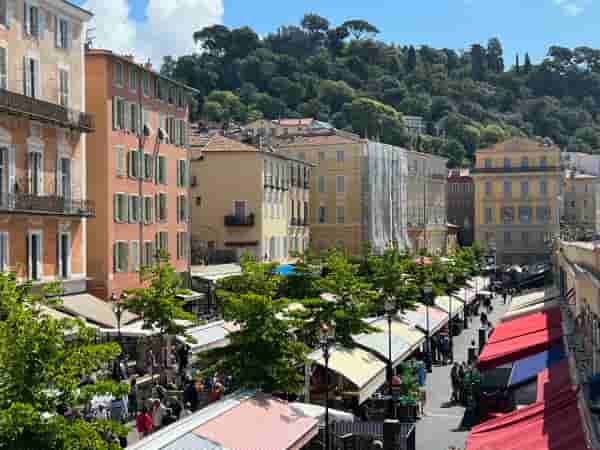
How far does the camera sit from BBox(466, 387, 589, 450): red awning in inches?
689

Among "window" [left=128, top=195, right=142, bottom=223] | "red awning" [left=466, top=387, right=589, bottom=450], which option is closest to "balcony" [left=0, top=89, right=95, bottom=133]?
"window" [left=128, top=195, right=142, bottom=223]

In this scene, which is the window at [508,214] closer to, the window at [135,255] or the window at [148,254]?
the window at [148,254]

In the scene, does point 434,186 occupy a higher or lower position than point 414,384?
higher

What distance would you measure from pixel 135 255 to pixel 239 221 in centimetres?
2132

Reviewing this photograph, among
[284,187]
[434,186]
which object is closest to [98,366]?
[284,187]

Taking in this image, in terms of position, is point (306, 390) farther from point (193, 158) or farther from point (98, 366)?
point (193, 158)

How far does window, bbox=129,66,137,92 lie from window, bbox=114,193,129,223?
219 inches

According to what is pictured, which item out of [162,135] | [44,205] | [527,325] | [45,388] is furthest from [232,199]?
[45,388]

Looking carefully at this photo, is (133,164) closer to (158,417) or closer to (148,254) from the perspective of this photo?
(148,254)

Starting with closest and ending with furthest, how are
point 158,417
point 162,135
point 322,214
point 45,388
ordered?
point 45,388
point 158,417
point 162,135
point 322,214

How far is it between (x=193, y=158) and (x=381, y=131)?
96.7m

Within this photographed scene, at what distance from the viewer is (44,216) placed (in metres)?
40.8

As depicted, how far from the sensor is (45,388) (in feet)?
49.6

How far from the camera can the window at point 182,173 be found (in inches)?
2320
